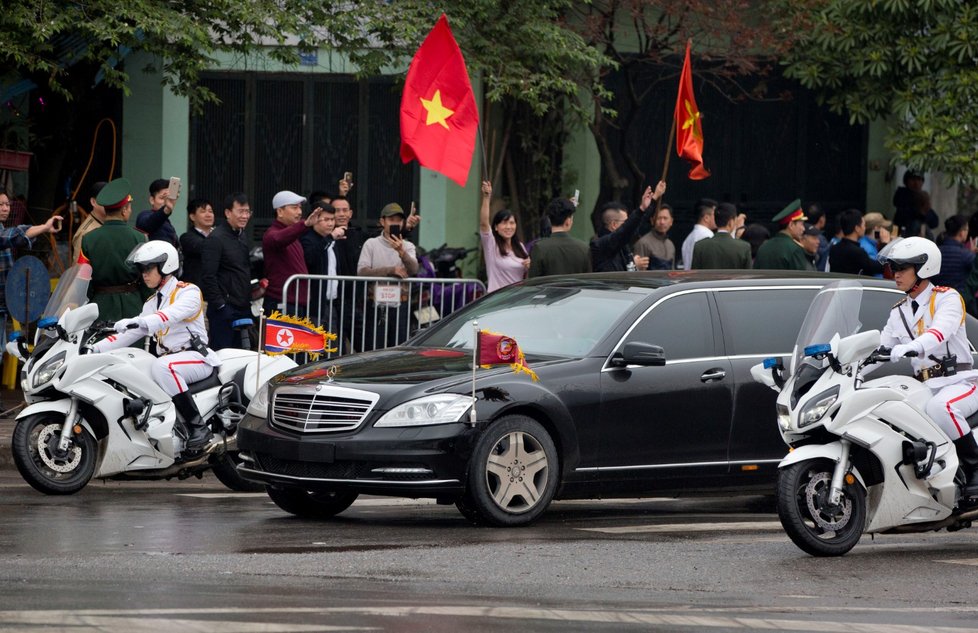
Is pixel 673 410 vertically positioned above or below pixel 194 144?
below

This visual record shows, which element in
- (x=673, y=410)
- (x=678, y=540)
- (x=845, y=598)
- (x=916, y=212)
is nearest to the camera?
(x=845, y=598)

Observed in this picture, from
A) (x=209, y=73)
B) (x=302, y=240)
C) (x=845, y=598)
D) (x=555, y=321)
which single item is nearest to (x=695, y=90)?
(x=209, y=73)

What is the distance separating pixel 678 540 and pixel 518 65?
33.2 feet

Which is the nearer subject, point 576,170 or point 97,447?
point 97,447

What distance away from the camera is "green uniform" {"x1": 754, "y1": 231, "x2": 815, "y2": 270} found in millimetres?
16422

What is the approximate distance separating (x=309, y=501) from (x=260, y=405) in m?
0.65

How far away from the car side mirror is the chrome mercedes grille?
151 centimetres

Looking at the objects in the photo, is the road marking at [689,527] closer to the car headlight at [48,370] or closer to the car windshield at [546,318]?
the car windshield at [546,318]

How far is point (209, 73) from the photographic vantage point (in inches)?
858

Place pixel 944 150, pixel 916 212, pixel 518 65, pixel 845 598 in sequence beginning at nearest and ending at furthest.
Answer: pixel 845 598, pixel 518 65, pixel 944 150, pixel 916 212

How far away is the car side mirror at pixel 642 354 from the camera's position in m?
10.5

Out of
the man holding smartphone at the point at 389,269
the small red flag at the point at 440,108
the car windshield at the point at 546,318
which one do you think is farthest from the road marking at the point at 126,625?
the man holding smartphone at the point at 389,269

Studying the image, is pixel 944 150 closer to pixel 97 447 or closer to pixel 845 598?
pixel 97 447

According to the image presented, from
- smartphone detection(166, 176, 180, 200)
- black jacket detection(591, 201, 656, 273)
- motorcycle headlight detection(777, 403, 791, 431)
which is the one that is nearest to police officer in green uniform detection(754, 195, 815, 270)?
A: black jacket detection(591, 201, 656, 273)
